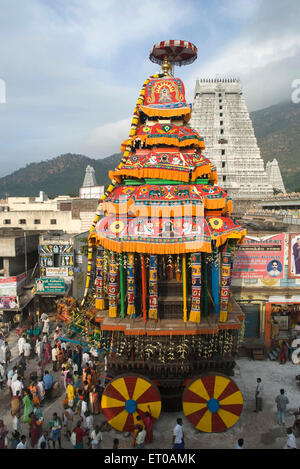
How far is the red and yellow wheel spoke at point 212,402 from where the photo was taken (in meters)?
8.20

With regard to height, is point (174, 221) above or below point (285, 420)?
above

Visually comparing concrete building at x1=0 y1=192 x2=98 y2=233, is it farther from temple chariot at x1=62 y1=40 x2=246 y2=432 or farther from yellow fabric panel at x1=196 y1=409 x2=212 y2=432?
yellow fabric panel at x1=196 y1=409 x2=212 y2=432

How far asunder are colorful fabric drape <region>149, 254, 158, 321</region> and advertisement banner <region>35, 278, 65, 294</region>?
9836 mm

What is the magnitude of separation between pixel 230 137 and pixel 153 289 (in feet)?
150

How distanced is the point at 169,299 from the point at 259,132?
209 meters

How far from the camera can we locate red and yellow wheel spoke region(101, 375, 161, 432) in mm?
8203

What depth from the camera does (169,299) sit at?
9.38 m

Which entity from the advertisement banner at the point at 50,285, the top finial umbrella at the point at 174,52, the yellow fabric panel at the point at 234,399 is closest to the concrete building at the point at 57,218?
the advertisement banner at the point at 50,285

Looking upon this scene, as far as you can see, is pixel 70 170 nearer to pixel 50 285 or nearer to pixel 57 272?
pixel 57 272

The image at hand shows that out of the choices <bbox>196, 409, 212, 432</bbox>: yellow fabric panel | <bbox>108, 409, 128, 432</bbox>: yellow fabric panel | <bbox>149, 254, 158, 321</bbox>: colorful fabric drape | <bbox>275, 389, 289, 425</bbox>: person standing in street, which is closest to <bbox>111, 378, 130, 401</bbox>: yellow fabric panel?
<bbox>108, 409, 128, 432</bbox>: yellow fabric panel

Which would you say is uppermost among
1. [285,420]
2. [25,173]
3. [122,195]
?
[25,173]

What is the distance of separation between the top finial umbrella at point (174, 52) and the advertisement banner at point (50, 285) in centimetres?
1195
